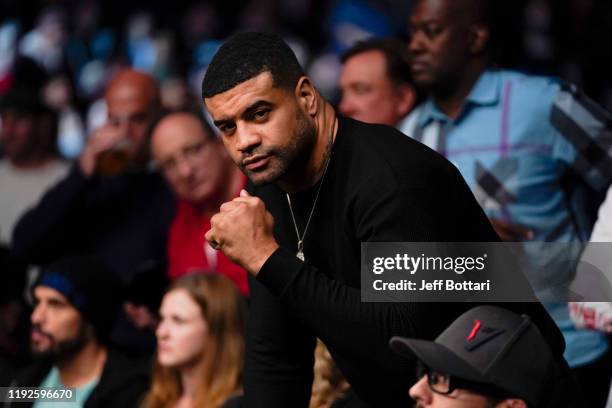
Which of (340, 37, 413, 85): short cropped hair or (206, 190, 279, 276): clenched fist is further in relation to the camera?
(340, 37, 413, 85): short cropped hair

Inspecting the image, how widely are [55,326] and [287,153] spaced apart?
248cm

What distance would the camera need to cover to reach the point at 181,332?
461cm

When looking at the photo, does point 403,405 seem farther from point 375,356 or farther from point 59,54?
point 59,54

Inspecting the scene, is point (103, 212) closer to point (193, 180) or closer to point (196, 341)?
point (193, 180)

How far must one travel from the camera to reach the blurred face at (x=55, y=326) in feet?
16.5

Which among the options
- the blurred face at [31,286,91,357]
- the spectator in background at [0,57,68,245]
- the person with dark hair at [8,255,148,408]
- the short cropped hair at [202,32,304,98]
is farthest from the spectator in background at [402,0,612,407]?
the spectator in background at [0,57,68,245]

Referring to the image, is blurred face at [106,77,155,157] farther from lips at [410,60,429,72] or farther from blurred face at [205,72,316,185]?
blurred face at [205,72,316,185]

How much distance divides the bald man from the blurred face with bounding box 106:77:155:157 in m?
0.14

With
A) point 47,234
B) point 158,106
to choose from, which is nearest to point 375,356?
point 47,234

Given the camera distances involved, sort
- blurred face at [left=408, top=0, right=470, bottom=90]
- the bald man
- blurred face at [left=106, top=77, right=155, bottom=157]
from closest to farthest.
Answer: blurred face at [left=408, top=0, right=470, bottom=90] < the bald man < blurred face at [left=106, top=77, right=155, bottom=157]

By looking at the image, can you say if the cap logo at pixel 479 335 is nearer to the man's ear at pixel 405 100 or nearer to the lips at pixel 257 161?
the lips at pixel 257 161

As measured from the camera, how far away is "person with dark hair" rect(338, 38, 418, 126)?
15.7 feet

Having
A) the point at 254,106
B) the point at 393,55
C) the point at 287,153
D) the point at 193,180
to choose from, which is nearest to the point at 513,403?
the point at 287,153

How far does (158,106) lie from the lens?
19.8 feet
